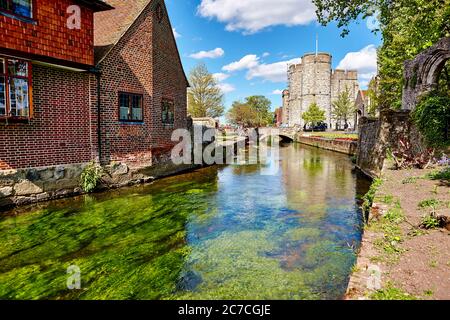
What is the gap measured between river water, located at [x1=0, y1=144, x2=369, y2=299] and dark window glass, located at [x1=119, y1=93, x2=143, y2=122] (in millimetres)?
3615

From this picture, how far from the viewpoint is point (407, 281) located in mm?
3158

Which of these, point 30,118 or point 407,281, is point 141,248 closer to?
point 407,281

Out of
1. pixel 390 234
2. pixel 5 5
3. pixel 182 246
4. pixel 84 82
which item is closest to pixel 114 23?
pixel 84 82

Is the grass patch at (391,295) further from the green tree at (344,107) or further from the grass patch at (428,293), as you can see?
the green tree at (344,107)

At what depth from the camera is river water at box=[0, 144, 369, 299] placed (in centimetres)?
450

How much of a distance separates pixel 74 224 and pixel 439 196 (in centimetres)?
915

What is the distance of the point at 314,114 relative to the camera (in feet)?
195

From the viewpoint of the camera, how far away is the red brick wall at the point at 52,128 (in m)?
8.71

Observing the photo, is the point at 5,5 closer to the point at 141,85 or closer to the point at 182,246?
the point at 141,85

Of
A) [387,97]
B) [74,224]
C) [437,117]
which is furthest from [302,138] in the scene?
[74,224]

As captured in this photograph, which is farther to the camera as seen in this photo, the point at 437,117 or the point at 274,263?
the point at 437,117

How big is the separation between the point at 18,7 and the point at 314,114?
189 feet

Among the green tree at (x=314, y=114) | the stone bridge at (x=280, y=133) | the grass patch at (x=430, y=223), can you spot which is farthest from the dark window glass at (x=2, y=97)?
the green tree at (x=314, y=114)

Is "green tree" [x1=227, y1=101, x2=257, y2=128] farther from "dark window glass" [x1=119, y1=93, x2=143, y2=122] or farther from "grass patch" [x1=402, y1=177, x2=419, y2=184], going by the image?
"grass patch" [x1=402, y1=177, x2=419, y2=184]
